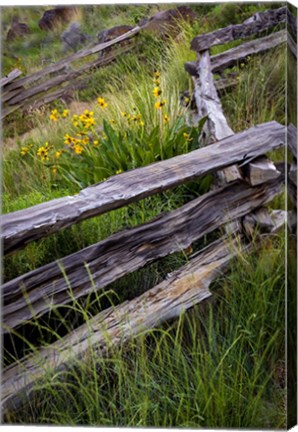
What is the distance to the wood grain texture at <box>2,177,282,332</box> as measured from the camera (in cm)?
357

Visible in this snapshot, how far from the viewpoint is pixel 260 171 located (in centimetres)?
366

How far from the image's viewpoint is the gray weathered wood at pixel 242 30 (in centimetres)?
355

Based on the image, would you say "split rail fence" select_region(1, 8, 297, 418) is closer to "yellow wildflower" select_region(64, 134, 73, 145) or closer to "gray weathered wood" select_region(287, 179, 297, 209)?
"gray weathered wood" select_region(287, 179, 297, 209)

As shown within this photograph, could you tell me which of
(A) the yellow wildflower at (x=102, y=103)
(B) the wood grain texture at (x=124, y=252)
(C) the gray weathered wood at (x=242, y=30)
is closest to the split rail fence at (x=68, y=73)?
(C) the gray weathered wood at (x=242, y=30)

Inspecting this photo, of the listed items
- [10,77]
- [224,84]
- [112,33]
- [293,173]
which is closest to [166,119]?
[224,84]

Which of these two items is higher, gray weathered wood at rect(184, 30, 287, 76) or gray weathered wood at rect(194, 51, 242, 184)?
gray weathered wood at rect(184, 30, 287, 76)

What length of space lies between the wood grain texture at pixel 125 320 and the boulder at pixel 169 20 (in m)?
0.85

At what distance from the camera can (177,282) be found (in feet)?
11.9

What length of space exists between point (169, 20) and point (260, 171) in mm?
686

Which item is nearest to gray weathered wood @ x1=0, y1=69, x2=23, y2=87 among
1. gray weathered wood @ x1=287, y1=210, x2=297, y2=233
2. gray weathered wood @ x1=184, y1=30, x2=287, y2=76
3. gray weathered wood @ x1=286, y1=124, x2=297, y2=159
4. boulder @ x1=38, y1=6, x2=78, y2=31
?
boulder @ x1=38, y1=6, x2=78, y2=31

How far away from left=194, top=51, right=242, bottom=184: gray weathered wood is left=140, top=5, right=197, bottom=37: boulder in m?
0.15

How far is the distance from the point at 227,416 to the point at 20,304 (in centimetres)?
89

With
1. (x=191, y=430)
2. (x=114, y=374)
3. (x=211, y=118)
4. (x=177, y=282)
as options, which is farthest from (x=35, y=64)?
(x=191, y=430)

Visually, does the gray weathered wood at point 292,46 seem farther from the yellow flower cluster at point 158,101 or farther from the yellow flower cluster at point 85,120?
the yellow flower cluster at point 85,120
